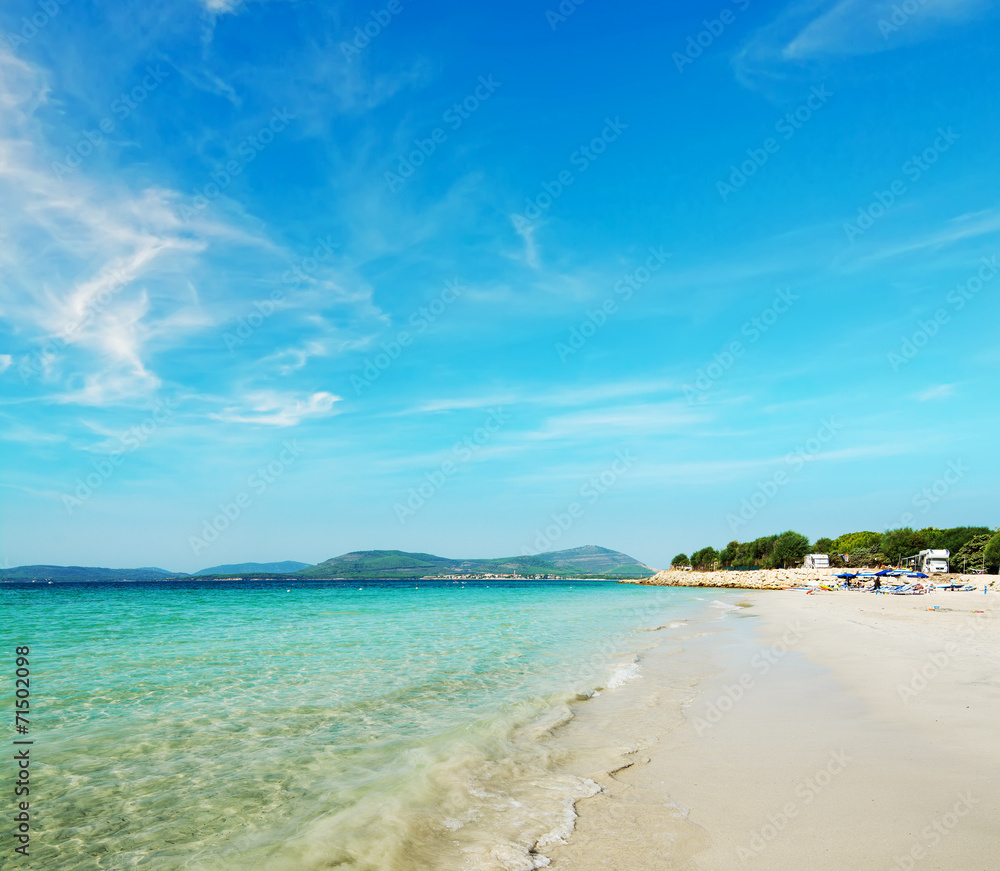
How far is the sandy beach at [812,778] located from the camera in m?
4.93

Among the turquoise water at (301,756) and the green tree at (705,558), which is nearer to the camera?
the turquoise water at (301,756)

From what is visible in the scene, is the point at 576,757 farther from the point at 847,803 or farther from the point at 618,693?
the point at 618,693

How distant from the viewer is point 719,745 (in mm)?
8141

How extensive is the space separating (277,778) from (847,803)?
6.53m

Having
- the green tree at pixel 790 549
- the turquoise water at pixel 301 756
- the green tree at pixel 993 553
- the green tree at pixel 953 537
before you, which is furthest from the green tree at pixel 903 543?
the turquoise water at pixel 301 756

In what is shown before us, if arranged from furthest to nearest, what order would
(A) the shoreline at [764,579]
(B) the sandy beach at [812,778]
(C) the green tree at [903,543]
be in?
(C) the green tree at [903,543]
(A) the shoreline at [764,579]
(B) the sandy beach at [812,778]

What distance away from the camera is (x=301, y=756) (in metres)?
8.27

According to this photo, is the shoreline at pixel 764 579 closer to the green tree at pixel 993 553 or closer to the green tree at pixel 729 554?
the green tree at pixel 993 553

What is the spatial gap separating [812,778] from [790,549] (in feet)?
464

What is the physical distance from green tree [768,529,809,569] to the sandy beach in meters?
131

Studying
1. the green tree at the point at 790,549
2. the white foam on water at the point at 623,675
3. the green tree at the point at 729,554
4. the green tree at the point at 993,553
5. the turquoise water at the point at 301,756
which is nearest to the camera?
the turquoise water at the point at 301,756

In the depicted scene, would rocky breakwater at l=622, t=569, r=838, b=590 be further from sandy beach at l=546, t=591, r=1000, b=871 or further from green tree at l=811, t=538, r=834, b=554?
sandy beach at l=546, t=591, r=1000, b=871

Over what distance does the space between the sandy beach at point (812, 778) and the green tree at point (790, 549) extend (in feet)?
431

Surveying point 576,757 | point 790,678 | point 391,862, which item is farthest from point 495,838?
point 790,678
